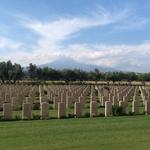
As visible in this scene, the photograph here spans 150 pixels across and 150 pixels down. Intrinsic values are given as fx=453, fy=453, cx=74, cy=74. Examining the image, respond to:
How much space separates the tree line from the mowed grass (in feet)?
256

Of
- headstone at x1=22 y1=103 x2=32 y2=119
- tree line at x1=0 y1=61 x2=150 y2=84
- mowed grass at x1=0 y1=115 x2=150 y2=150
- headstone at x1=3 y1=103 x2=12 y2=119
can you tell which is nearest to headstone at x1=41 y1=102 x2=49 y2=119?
headstone at x1=22 y1=103 x2=32 y2=119

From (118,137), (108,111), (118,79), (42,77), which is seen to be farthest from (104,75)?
(118,137)

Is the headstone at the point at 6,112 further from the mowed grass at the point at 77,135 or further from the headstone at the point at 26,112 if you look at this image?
the mowed grass at the point at 77,135

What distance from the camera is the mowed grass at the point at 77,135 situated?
35.2 ft

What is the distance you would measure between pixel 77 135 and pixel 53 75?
306 ft

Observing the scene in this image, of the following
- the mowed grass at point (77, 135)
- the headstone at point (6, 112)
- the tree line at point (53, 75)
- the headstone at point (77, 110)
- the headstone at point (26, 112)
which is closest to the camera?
the mowed grass at point (77, 135)

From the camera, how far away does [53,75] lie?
346 ft

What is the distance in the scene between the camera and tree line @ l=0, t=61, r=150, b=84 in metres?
93.4

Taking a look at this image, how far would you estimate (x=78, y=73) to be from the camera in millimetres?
105688

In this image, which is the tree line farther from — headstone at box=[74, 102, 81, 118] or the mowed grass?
the mowed grass

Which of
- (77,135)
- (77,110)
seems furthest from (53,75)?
(77,135)

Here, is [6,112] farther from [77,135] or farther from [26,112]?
[77,135]

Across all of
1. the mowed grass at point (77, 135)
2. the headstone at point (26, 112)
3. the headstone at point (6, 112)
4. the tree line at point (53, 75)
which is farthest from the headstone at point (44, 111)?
the tree line at point (53, 75)

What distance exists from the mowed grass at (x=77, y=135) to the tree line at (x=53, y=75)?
78003mm
